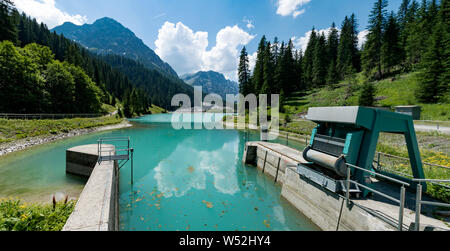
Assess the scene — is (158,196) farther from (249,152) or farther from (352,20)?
(352,20)

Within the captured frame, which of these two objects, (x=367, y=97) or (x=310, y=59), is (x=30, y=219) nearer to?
(x=367, y=97)

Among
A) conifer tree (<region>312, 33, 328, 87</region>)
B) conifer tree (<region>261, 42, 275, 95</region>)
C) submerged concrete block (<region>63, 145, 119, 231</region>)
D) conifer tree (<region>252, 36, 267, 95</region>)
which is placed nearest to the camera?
submerged concrete block (<region>63, 145, 119, 231</region>)

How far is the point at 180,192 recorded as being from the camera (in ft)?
37.3

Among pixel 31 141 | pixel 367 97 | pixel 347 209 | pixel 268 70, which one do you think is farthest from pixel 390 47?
pixel 31 141

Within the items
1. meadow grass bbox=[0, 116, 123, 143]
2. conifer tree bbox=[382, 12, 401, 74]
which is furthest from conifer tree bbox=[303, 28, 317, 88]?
meadow grass bbox=[0, 116, 123, 143]

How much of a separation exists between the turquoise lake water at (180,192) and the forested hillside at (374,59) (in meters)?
35.0

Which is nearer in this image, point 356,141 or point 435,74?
point 356,141

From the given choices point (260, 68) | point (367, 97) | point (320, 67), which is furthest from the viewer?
point (260, 68)

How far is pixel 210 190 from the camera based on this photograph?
11867 mm

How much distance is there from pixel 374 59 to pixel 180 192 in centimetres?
6232

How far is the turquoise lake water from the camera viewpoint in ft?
27.3

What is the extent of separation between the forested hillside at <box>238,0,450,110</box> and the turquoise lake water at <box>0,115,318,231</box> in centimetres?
3500

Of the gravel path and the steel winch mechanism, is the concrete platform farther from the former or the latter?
the gravel path
